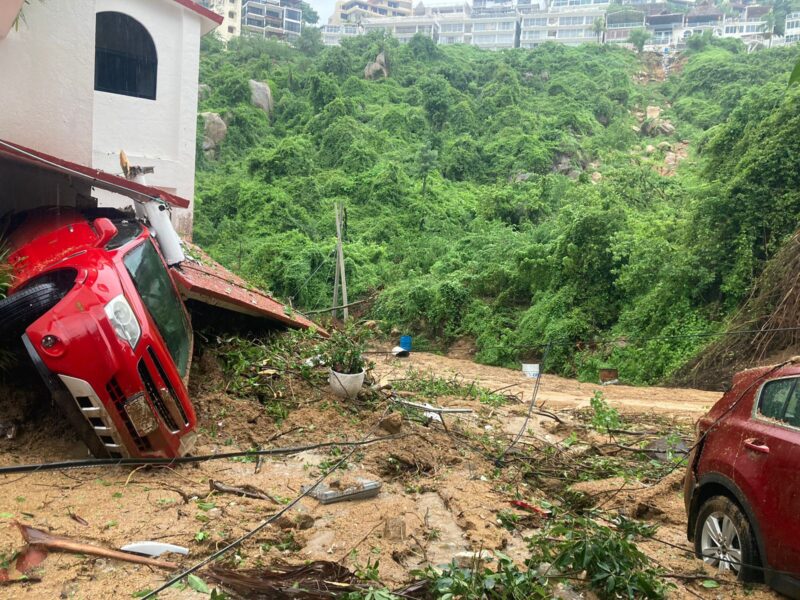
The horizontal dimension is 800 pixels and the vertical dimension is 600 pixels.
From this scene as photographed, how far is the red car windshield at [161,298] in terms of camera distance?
538 cm

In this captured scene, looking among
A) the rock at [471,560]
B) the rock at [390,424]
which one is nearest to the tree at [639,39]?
the rock at [390,424]

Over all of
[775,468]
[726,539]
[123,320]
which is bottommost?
[726,539]

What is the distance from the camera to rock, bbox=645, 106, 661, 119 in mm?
35044

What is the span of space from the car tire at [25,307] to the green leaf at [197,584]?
2.48 metres

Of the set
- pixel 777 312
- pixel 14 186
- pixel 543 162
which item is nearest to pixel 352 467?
pixel 14 186

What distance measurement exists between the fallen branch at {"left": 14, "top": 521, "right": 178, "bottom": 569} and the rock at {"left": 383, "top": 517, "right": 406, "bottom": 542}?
1.38m

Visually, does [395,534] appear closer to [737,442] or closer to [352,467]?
[352,467]

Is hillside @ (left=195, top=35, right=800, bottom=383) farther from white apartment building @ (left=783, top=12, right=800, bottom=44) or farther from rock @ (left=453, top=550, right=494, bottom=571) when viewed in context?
white apartment building @ (left=783, top=12, right=800, bottom=44)

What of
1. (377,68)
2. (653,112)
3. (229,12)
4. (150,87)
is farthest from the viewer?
(229,12)

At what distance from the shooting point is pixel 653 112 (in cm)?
3591

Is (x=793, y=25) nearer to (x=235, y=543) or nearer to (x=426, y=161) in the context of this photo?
(x=426, y=161)

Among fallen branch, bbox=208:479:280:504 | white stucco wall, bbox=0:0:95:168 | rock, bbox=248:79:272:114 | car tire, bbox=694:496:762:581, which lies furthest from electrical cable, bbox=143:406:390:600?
rock, bbox=248:79:272:114

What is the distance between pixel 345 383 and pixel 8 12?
5.51 meters

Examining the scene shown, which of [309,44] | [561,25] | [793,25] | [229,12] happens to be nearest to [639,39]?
[793,25]
